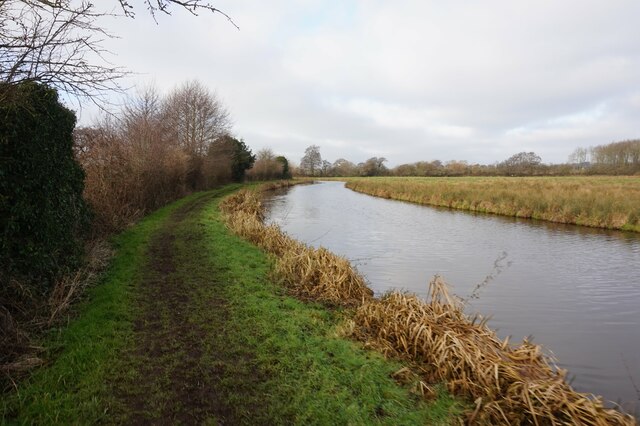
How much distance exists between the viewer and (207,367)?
14.6ft

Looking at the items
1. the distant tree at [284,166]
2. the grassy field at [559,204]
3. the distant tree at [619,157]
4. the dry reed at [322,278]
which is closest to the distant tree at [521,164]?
the distant tree at [619,157]

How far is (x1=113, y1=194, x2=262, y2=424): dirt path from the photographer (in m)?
3.65

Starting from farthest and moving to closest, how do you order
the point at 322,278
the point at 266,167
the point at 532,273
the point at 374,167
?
the point at 374,167
the point at 266,167
the point at 532,273
the point at 322,278

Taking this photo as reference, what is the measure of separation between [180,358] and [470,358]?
3456 millimetres

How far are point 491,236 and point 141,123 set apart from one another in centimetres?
1825

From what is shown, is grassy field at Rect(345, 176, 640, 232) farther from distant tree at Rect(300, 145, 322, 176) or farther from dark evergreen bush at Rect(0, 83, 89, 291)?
distant tree at Rect(300, 145, 322, 176)

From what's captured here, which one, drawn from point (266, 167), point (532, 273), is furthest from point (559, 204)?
point (266, 167)

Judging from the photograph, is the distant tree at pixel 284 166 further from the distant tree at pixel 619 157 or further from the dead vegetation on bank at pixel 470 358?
the dead vegetation on bank at pixel 470 358

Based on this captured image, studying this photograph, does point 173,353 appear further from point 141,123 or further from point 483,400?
point 141,123

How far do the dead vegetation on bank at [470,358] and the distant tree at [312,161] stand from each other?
3745 inches

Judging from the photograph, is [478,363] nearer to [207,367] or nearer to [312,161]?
[207,367]

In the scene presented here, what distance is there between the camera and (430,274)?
1078 centimetres

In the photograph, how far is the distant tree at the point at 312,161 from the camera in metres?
102

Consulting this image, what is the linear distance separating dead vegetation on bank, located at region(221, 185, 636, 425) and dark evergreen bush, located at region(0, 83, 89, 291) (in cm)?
432
